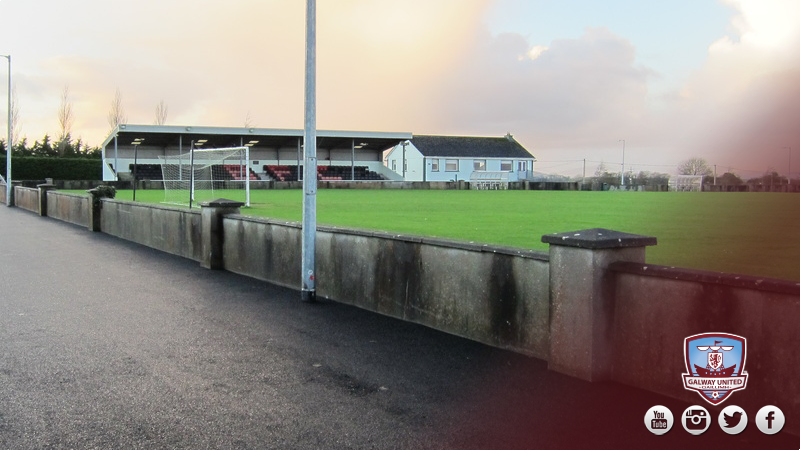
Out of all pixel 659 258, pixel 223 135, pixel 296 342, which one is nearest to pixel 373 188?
pixel 223 135

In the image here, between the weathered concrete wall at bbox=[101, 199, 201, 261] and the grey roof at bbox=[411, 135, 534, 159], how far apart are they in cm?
5782

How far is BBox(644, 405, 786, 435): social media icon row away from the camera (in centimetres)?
474

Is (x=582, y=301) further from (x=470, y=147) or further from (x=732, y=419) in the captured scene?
(x=470, y=147)

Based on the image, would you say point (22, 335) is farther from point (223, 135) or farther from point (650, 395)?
point (223, 135)

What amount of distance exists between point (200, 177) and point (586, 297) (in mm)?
35372

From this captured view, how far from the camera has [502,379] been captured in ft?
19.6

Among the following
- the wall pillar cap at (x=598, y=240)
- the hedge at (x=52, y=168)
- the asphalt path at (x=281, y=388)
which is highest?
the hedge at (x=52, y=168)

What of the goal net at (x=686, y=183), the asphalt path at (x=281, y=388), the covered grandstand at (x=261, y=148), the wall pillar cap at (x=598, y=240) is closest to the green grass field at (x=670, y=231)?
the wall pillar cap at (x=598, y=240)

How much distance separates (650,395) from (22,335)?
20.3 feet

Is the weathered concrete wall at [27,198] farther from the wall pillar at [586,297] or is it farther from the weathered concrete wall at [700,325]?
the weathered concrete wall at [700,325]

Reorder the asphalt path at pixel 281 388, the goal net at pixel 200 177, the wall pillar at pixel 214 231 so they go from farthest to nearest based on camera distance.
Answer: the goal net at pixel 200 177, the wall pillar at pixel 214 231, the asphalt path at pixel 281 388

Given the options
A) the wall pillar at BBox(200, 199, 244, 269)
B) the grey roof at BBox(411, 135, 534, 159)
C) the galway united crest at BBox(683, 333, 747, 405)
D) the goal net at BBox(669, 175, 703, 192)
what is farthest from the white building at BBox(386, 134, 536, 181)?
the galway united crest at BBox(683, 333, 747, 405)

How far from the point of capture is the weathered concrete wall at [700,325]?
4.69m

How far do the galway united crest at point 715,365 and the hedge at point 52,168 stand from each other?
235ft
